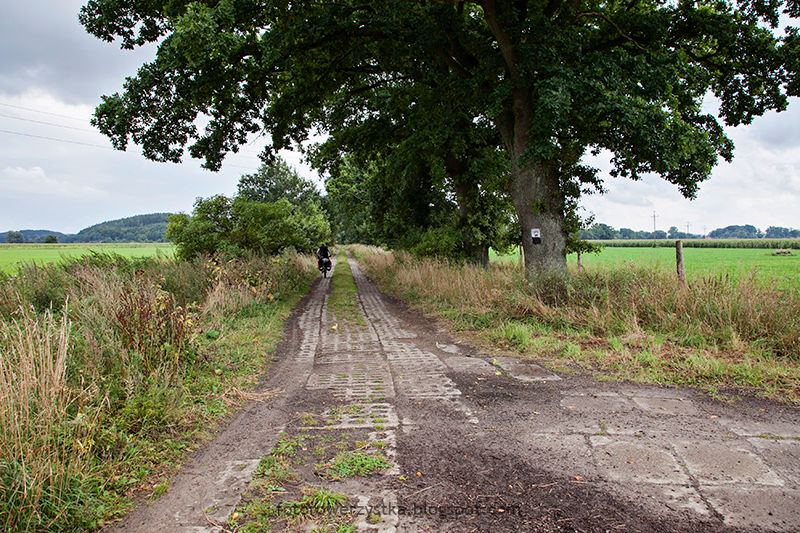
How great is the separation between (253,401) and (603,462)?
376 cm

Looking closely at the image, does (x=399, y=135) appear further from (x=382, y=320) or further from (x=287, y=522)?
(x=287, y=522)

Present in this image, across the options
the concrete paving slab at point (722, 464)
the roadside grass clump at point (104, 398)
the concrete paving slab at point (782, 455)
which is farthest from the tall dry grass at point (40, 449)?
the concrete paving slab at point (782, 455)

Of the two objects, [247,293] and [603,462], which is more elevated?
[247,293]

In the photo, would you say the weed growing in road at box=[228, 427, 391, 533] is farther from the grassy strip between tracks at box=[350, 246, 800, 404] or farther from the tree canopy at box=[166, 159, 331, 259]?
the tree canopy at box=[166, 159, 331, 259]

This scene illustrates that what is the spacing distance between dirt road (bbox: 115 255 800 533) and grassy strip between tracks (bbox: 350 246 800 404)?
2.04ft

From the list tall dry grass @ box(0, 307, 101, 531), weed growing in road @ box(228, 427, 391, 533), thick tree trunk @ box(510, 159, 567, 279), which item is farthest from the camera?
thick tree trunk @ box(510, 159, 567, 279)

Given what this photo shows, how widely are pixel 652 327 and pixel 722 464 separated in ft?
13.9

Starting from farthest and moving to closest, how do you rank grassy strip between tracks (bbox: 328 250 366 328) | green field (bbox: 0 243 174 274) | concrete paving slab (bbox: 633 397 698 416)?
green field (bbox: 0 243 174 274) < grassy strip between tracks (bbox: 328 250 366 328) < concrete paving slab (bbox: 633 397 698 416)

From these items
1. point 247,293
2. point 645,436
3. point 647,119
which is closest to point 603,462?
point 645,436

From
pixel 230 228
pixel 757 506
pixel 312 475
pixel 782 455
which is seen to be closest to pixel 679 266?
pixel 782 455

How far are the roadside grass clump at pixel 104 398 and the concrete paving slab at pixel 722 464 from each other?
411cm

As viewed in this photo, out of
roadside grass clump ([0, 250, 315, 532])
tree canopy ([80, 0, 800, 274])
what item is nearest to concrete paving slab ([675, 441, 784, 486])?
roadside grass clump ([0, 250, 315, 532])

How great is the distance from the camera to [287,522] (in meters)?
2.71

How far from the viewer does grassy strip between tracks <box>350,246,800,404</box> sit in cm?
538
